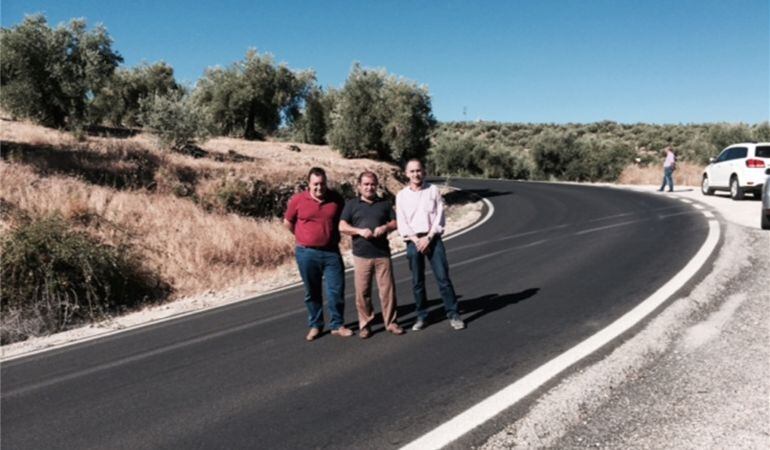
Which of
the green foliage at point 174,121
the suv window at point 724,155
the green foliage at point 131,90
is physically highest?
the green foliage at point 131,90

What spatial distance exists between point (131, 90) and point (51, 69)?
76.9 ft

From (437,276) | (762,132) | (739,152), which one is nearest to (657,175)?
(762,132)

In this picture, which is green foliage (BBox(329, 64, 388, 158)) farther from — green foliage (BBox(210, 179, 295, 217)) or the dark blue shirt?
the dark blue shirt

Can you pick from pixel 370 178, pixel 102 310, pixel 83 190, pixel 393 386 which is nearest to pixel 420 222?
pixel 370 178

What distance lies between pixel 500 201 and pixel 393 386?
1913 centimetres

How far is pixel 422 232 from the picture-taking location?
19.2ft

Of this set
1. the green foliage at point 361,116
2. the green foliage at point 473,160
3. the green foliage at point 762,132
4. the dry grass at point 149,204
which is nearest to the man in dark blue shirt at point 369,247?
the dry grass at point 149,204

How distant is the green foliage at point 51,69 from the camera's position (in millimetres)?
20672

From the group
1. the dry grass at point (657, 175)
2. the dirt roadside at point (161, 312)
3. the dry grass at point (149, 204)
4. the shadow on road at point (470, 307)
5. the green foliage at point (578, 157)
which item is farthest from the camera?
the green foliage at point (578, 157)

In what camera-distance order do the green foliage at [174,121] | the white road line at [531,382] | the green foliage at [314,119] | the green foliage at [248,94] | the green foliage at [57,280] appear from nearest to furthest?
the white road line at [531,382]
the green foliage at [57,280]
the green foliage at [174,121]
the green foliage at [248,94]
the green foliage at [314,119]

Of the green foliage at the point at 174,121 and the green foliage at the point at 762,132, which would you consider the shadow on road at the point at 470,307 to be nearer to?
the green foliage at the point at 174,121

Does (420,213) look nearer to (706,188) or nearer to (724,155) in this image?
(724,155)

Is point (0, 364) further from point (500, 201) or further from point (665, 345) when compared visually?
point (500, 201)

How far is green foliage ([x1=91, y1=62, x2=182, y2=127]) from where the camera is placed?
3869 centimetres
